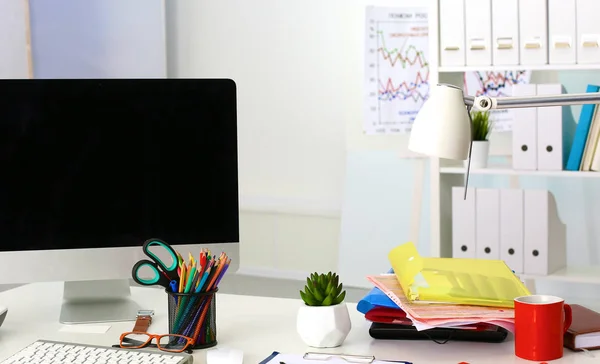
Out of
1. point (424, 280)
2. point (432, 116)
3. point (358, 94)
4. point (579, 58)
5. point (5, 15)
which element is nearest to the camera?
point (432, 116)

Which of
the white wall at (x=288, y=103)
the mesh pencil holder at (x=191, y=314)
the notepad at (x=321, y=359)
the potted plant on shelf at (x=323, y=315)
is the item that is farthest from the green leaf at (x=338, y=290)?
the white wall at (x=288, y=103)

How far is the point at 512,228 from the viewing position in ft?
10.3

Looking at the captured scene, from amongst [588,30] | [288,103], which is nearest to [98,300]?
[588,30]

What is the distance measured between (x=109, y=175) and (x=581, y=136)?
2062 millimetres

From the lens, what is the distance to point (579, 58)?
9.78 feet

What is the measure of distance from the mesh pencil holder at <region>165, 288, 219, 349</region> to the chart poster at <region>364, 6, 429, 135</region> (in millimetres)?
2808

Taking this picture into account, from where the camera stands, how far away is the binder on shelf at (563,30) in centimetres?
296

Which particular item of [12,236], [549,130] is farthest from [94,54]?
[12,236]

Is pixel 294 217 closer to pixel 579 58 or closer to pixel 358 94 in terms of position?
pixel 358 94

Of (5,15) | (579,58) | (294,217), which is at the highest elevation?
(5,15)

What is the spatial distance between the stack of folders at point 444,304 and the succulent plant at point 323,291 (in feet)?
0.31

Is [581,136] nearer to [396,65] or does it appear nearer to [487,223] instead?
[487,223]

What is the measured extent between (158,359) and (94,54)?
130 inches

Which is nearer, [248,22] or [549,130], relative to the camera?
[549,130]
